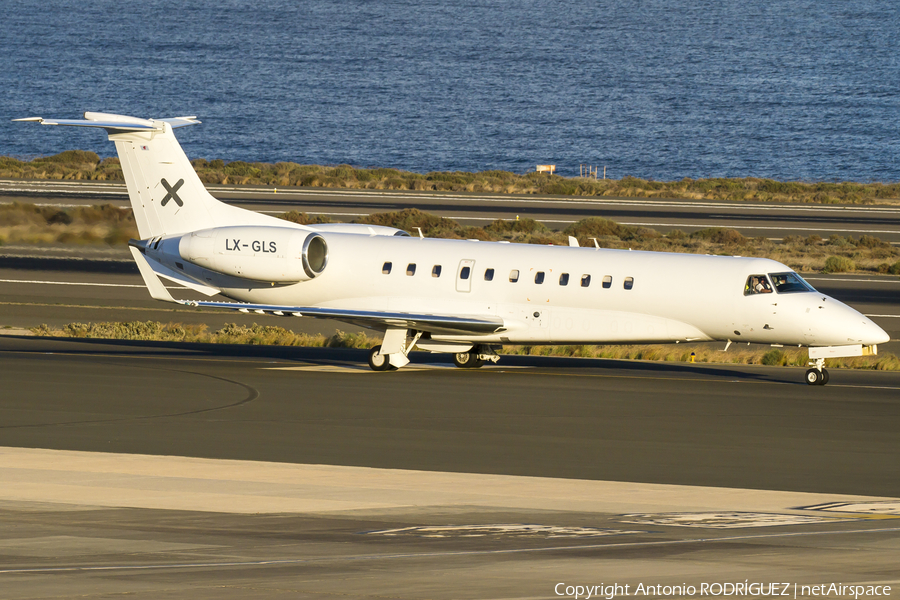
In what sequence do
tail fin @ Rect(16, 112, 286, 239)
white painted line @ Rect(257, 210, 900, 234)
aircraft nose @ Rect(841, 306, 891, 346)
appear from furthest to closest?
white painted line @ Rect(257, 210, 900, 234) < tail fin @ Rect(16, 112, 286, 239) < aircraft nose @ Rect(841, 306, 891, 346)

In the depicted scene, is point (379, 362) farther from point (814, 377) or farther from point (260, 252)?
point (814, 377)

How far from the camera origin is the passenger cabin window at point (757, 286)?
2655cm

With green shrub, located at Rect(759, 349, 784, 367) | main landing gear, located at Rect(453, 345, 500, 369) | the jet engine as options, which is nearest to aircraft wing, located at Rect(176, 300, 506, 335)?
the jet engine

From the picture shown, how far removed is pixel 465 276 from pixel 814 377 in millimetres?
8118

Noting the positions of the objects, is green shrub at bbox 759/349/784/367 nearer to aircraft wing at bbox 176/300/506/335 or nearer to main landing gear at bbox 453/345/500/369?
main landing gear at bbox 453/345/500/369

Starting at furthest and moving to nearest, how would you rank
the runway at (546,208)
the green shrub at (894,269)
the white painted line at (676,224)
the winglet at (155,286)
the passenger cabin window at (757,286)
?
the runway at (546,208)
the white painted line at (676,224)
the green shrub at (894,269)
the winglet at (155,286)
the passenger cabin window at (757,286)

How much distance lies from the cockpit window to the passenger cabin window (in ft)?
0.57

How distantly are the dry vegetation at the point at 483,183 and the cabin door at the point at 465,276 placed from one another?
6988cm

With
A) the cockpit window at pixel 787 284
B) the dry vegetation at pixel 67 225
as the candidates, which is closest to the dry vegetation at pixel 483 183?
the dry vegetation at pixel 67 225

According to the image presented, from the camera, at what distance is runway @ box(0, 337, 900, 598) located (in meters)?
10.6

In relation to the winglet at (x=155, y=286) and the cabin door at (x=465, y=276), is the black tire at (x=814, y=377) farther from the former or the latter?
the winglet at (x=155, y=286)

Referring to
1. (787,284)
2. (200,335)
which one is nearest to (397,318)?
(787,284)

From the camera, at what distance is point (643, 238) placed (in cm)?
6438

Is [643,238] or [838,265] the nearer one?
[838,265]
